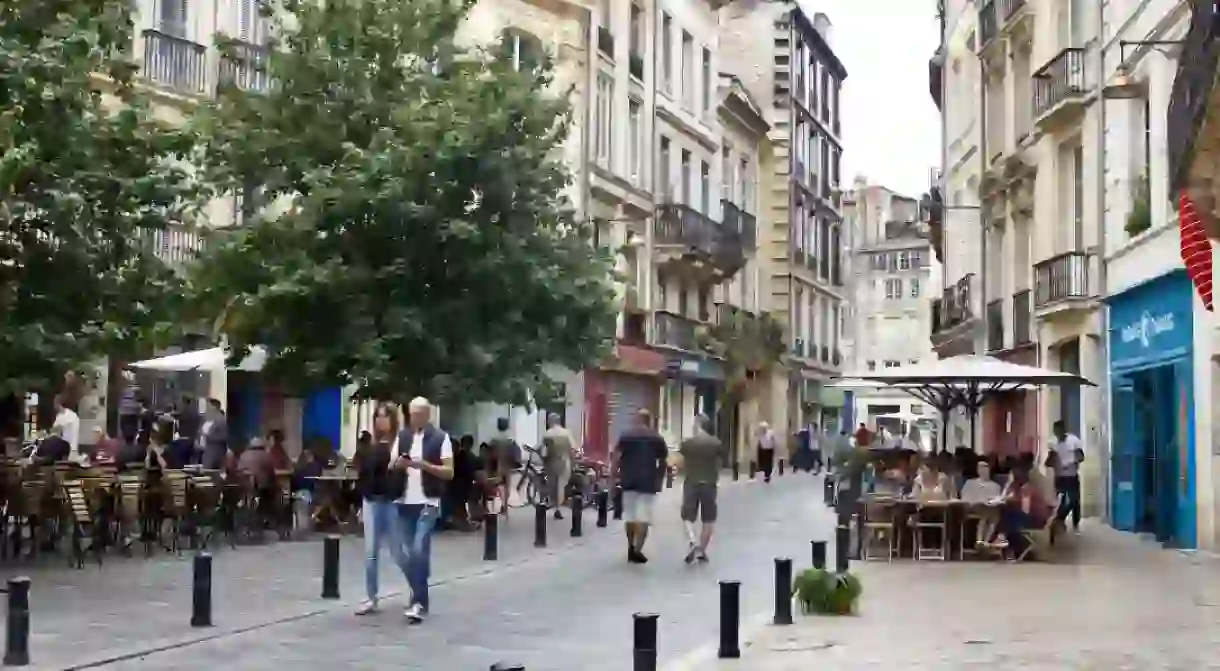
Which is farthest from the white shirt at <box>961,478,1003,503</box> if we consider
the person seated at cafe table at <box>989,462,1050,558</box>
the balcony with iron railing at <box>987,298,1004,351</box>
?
the balcony with iron railing at <box>987,298,1004,351</box>

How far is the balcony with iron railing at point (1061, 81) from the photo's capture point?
28.7 metres

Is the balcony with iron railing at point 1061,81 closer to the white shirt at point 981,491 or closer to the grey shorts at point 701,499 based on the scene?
the white shirt at point 981,491

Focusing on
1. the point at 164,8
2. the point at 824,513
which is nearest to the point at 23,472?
the point at 164,8

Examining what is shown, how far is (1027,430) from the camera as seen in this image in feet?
117

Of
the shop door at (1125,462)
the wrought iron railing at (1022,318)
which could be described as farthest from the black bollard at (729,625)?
the wrought iron railing at (1022,318)

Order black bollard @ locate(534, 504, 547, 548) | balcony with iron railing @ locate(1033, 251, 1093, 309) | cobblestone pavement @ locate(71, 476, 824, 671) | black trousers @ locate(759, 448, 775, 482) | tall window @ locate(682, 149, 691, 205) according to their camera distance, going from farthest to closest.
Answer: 1. tall window @ locate(682, 149, 691, 205)
2. black trousers @ locate(759, 448, 775, 482)
3. balcony with iron railing @ locate(1033, 251, 1093, 309)
4. black bollard @ locate(534, 504, 547, 548)
5. cobblestone pavement @ locate(71, 476, 824, 671)

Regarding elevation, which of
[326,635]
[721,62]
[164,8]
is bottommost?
[326,635]

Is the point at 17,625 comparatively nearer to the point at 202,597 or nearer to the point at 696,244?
the point at 202,597

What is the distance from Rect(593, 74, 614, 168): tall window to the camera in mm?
42156

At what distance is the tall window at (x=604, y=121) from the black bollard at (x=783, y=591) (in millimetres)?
28779

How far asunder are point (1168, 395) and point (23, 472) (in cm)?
1607

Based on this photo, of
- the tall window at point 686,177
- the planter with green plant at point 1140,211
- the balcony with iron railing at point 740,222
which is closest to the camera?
the planter with green plant at point 1140,211

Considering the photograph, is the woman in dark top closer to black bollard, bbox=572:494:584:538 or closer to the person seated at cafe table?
the person seated at cafe table

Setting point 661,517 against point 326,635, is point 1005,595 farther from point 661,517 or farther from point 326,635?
point 661,517
